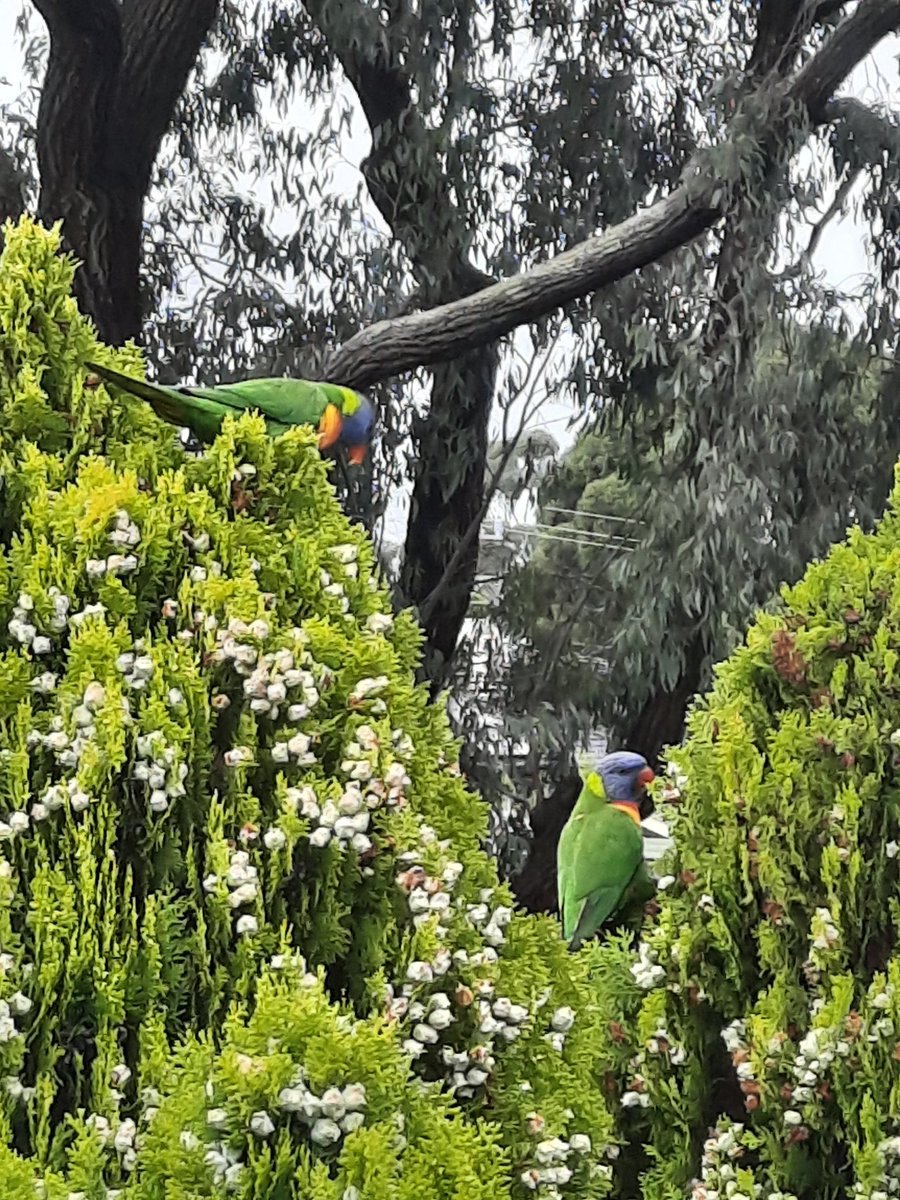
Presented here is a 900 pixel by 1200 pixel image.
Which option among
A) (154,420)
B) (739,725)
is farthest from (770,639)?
(154,420)

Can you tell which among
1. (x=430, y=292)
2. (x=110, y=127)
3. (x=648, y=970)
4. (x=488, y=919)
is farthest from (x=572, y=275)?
(x=488, y=919)

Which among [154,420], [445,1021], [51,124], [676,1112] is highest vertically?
[51,124]

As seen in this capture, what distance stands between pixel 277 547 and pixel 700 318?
1365mm

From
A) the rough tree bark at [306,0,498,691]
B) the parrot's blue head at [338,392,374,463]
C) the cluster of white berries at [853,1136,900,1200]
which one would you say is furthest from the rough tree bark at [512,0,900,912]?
the cluster of white berries at [853,1136,900,1200]

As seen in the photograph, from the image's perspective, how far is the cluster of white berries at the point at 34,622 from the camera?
818 mm

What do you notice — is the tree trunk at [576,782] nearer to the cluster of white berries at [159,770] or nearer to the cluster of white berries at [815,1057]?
the cluster of white berries at [815,1057]

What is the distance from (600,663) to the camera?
2104 millimetres

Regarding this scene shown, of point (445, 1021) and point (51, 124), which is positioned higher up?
point (51, 124)

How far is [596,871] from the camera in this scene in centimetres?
149

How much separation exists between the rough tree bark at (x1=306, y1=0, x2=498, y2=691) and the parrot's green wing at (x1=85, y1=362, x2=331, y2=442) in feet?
1.43

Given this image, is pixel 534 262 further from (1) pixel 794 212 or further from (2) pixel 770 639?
(2) pixel 770 639

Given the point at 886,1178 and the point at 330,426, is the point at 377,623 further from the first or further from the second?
the point at 330,426

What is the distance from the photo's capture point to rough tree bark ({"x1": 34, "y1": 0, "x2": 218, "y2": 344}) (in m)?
1.99

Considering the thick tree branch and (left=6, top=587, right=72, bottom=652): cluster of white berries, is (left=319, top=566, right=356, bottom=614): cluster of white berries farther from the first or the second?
the thick tree branch
